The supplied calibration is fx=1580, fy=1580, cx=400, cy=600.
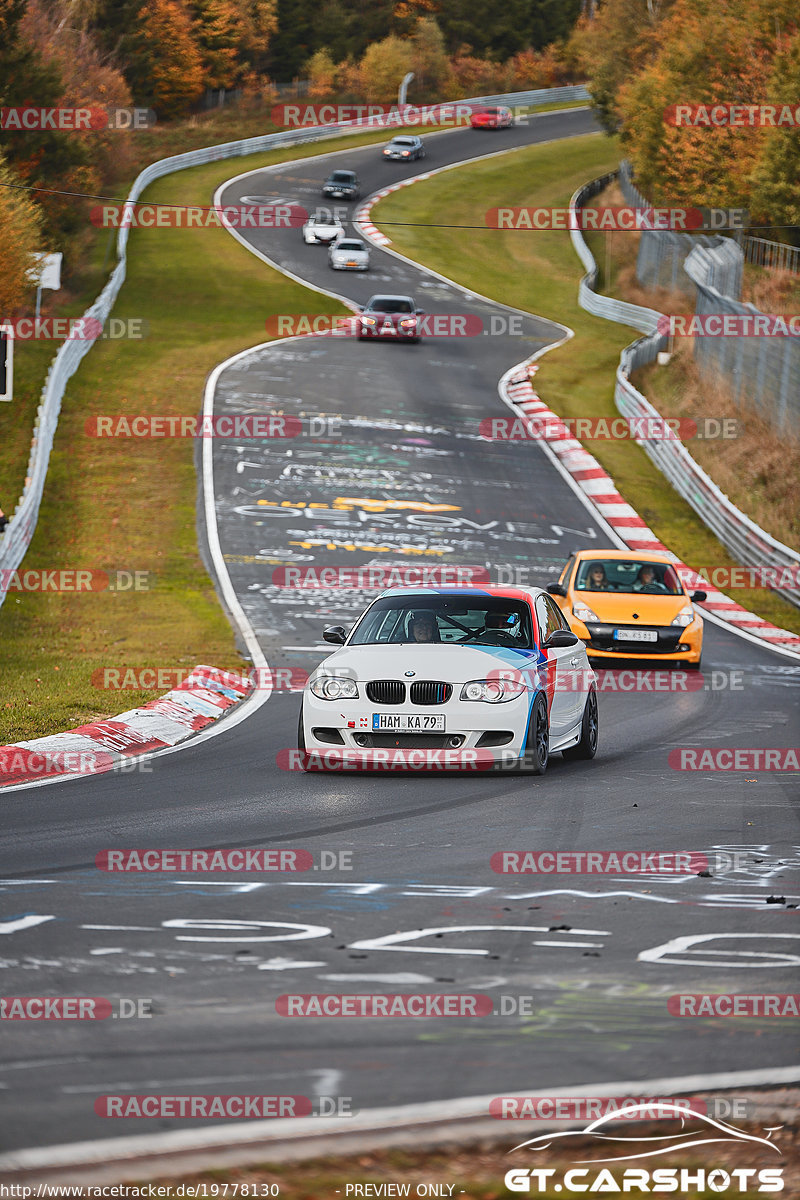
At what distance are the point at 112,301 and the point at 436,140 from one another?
155 ft

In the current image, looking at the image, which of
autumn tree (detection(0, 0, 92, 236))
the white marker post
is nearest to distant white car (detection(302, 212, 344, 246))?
autumn tree (detection(0, 0, 92, 236))

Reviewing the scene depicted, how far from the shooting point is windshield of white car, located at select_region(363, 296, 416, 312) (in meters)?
47.7

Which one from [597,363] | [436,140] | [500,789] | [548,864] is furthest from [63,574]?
[436,140]

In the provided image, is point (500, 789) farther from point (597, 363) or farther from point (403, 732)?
point (597, 363)

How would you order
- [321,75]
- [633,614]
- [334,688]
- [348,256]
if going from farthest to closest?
[321,75], [348,256], [633,614], [334,688]

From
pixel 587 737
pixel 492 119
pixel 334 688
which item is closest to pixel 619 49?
pixel 492 119

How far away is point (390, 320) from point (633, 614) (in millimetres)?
28664

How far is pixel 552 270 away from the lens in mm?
64812

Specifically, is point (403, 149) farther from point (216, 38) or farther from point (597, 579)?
point (597, 579)

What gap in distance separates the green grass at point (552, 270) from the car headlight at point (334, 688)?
581 inches

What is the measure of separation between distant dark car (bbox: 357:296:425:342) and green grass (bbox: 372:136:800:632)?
149 inches

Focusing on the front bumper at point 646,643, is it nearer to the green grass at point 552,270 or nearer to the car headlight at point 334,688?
the green grass at point 552,270

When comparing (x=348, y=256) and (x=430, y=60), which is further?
(x=430, y=60)

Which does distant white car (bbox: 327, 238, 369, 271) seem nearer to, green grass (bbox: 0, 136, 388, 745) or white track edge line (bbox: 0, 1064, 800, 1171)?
green grass (bbox: 0, 136, 388, 745)
